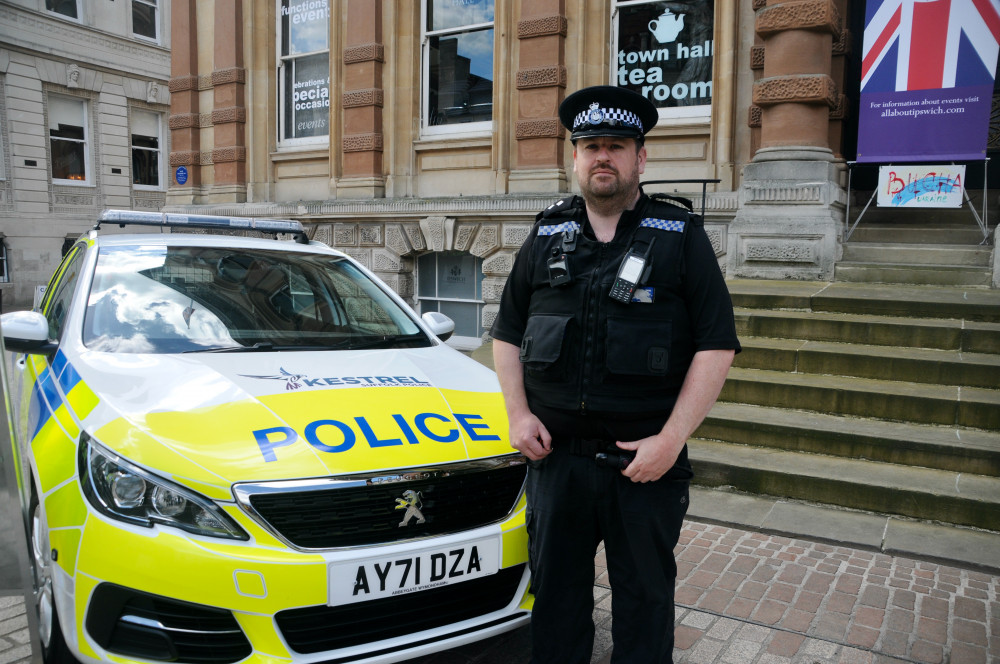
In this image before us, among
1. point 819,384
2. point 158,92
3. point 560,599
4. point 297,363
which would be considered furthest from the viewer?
point 158,92

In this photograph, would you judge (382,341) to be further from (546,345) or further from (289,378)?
(546,345)

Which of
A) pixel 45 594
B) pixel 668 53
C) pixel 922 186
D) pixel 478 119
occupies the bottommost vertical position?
pixel 45 594

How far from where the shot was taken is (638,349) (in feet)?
8.15

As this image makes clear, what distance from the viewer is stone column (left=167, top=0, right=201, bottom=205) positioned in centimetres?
1407

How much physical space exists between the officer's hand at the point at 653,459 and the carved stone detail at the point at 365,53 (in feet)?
34.4

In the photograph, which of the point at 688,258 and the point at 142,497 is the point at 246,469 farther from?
the point at 688,258

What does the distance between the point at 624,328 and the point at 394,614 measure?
1.24 meters

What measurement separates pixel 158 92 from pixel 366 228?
16020 millimetres

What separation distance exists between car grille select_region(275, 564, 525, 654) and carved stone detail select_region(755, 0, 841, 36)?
706cm

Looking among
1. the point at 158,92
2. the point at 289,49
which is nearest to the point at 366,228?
the point at 289,49

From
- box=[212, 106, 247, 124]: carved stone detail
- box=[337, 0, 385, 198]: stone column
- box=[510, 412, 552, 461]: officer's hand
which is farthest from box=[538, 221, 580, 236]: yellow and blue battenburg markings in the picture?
box=[212, 106, 247, 124]: carved stone detail

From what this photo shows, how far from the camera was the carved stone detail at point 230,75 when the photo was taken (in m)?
13.4

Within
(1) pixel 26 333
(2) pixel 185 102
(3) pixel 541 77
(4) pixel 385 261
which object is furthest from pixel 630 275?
(2) pixel 185 102

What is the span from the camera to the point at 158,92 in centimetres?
2433
